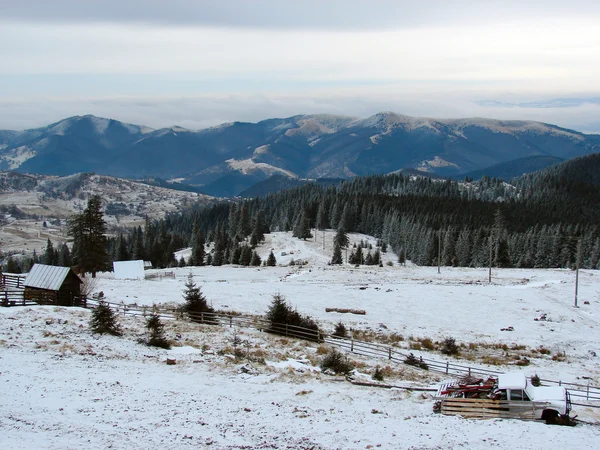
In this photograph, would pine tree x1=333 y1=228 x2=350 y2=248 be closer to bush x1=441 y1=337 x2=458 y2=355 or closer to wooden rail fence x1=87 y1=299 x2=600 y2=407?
wooden rail fence x1=87 y1=299 x2=600 y2=407

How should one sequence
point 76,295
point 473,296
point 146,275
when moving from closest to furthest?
point 76,295 < point 473,296 < point 146,275

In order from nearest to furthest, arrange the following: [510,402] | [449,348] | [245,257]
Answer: [510,402] → [449,348] → [245,257]

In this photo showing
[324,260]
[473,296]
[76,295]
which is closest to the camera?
[76,295]

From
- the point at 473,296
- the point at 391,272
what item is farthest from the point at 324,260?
the point at 473,296

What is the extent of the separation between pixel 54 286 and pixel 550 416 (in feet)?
137

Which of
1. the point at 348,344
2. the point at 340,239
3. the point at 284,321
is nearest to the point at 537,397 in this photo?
the point at 348,344

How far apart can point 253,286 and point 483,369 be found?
1866 inches

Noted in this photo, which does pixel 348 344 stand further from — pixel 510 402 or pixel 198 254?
pixel 198 254

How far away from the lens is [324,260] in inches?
5433

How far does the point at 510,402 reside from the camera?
24500mm

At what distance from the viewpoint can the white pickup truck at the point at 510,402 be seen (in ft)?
78.3

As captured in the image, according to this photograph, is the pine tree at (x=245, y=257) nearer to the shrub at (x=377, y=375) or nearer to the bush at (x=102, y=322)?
the bush at (x=102, y=322)

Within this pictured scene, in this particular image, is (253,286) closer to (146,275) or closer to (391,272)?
(146,275)

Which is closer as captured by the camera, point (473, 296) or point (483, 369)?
point (483, 369)
